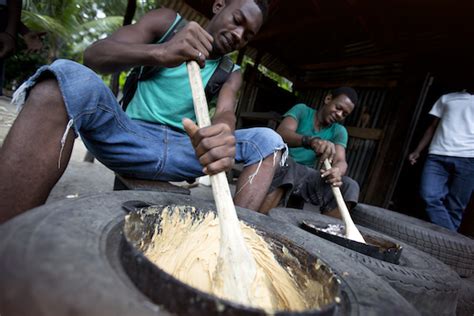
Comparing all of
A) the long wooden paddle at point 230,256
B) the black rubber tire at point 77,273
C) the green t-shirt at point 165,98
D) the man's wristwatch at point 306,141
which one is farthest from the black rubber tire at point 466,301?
the green t-shirt at point 165,98

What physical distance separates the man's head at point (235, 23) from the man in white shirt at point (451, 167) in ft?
8.44

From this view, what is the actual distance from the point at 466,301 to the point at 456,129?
6.73 feet

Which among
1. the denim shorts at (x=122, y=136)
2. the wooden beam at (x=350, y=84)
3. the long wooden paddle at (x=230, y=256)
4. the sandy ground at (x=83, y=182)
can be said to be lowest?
the sandy ground at (x=83, y=182)

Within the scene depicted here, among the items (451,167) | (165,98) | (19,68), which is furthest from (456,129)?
(19,68)

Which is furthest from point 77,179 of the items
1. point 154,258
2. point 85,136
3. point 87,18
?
point 87,18

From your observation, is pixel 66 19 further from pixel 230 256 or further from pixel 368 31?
pixel 230 256

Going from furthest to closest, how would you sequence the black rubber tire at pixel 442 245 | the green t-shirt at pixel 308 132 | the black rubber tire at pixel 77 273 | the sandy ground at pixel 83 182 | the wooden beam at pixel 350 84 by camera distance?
1. the wooden beam at pixel 350 84
2. the green t-shirt at pixel 308 132
3. the sandy ground at pixel 83 182
4. the black rubber tire at pixel 442 245
5. the black rubber tire at pixel 77 273

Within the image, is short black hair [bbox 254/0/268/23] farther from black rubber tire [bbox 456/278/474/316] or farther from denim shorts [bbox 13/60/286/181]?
black rubber tire [bbox 456/278/474/316]

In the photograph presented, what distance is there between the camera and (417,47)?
3.81 metres

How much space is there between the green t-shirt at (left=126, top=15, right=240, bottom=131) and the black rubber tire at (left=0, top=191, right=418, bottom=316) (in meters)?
0.86

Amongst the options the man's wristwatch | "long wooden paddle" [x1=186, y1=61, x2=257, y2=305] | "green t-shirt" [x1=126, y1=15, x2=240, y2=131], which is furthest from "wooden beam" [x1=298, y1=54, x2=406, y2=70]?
"long wooden paddle" [x1=186, y1=61, x2=257, y2=305]

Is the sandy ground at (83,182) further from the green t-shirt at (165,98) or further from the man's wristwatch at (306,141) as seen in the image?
the man's wristwatch at (306,141)

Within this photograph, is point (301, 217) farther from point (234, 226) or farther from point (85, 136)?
point (85, 136)

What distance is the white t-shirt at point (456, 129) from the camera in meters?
3.00
